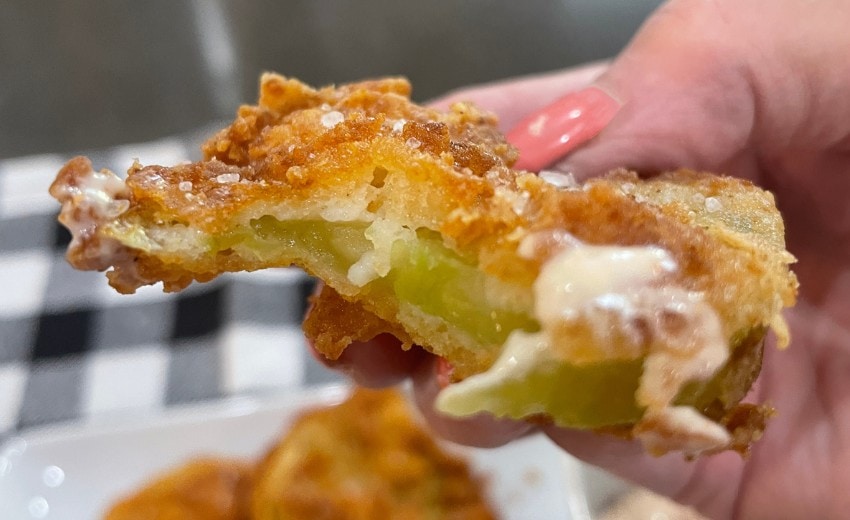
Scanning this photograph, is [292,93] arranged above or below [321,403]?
above

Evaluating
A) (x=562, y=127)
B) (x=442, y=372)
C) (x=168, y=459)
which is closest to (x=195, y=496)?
(x=168, y=459)

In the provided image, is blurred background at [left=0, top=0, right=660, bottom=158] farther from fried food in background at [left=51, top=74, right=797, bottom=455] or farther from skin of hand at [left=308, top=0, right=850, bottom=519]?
fried food in background at [left=51, top=74, right=797, bottom=455]

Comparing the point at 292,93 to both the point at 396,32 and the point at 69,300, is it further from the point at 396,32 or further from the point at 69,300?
the point at 396,32

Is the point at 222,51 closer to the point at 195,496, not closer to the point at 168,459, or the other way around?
the point at 168,459

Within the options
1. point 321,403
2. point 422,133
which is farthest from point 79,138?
point 422,133

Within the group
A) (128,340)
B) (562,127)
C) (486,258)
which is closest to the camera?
(486,258)
